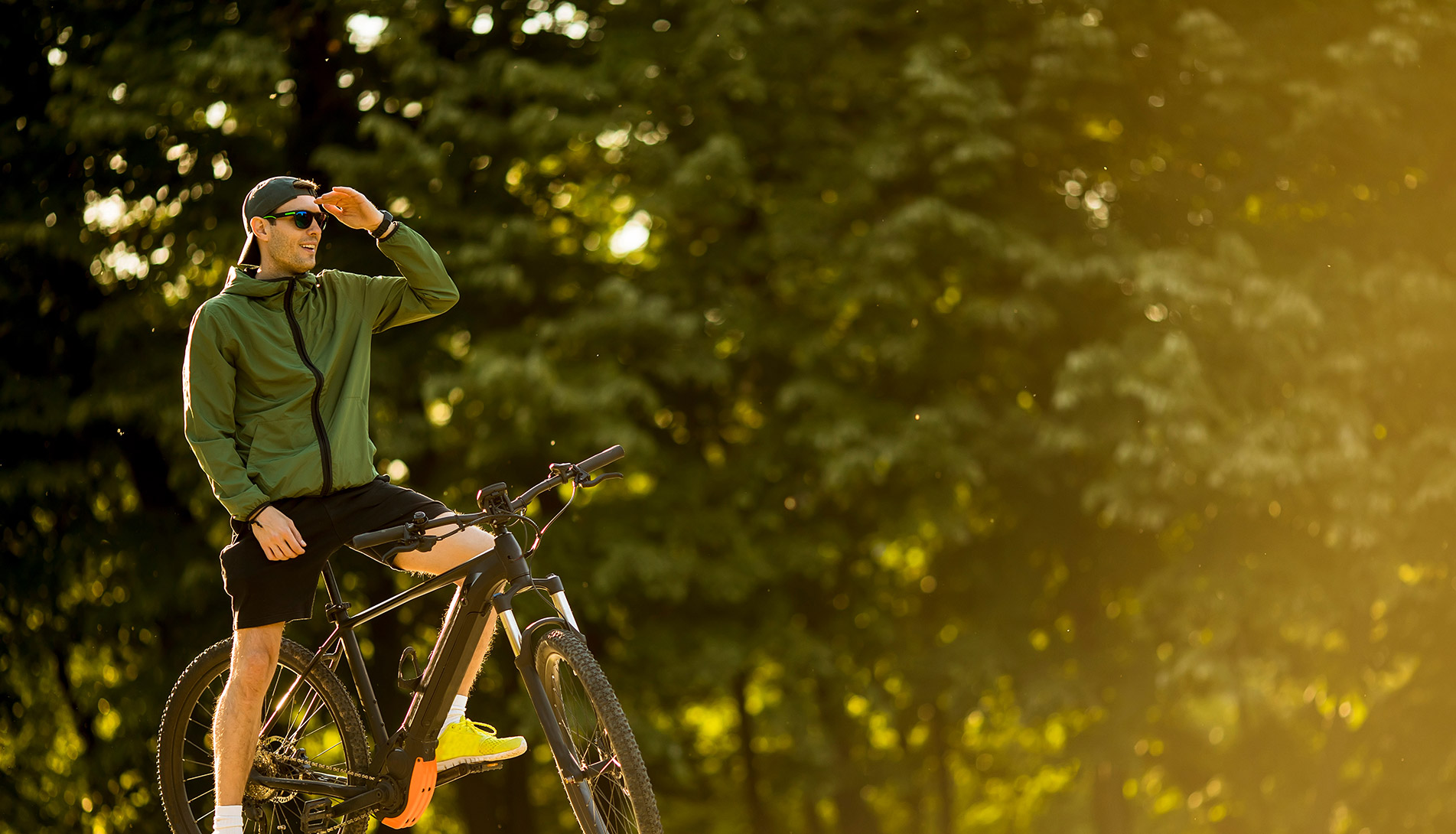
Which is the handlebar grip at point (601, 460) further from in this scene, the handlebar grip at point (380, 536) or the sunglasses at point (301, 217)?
the sunglasses at point (301, 217)

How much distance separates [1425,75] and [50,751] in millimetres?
12570

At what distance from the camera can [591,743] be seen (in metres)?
3.35

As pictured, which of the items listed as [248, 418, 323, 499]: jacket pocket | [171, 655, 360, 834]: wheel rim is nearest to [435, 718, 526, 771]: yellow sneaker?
[171, 655, 360, 834]: wheel rim

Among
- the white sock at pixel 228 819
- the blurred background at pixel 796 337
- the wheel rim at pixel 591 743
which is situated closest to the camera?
the wheel rim at pixel 591 743

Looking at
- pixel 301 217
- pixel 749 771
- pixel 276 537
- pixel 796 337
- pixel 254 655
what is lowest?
pixel 749 771

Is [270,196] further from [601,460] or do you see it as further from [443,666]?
[443,666]

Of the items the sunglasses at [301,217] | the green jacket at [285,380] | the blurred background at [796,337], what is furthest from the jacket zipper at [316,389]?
the blurred background at [796,337]

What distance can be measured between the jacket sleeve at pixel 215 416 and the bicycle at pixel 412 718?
13.8 inches

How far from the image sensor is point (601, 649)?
10898mm

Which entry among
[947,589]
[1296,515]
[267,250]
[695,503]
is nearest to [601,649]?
[695,503]

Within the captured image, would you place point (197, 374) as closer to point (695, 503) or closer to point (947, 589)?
point (695, 503)

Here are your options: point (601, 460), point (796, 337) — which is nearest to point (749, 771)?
point (796, 337)

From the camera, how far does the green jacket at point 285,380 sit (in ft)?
11.4

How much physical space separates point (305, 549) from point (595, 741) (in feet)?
3.12
